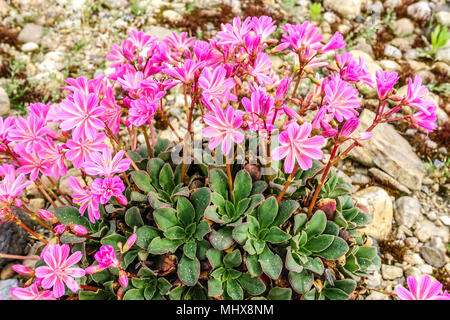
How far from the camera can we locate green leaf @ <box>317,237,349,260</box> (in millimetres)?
A: 2625

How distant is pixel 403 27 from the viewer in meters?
5.56

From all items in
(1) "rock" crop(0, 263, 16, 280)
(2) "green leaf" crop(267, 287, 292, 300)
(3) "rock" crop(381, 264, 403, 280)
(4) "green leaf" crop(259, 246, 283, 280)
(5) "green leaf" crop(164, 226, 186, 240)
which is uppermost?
(5) "green leaf" crop(164, 226, 186, 240)

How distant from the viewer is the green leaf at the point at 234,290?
8.56 feet

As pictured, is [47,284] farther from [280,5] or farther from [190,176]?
[280,5]

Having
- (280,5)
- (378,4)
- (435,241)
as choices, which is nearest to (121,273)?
(435,241)

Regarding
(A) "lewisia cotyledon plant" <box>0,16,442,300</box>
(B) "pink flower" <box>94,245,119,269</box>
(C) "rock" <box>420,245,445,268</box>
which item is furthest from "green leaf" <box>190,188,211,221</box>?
(C) "rock" <box>420,245,445,268</box>

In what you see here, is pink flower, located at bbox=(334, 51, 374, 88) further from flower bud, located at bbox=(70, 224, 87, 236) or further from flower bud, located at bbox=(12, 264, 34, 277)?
flower bud, located at bbox=(12, 264, 34, 277)

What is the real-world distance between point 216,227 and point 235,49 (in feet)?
4.24

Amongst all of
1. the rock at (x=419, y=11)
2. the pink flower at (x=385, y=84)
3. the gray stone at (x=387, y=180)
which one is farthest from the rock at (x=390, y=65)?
the pink flower at (x=385, y=84)

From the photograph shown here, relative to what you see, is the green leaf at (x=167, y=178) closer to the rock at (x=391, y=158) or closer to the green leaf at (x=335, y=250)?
the green leaf at (x=335, y=250)

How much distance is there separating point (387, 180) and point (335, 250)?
68.9 inches

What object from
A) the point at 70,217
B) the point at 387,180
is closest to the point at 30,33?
the point at 70,217

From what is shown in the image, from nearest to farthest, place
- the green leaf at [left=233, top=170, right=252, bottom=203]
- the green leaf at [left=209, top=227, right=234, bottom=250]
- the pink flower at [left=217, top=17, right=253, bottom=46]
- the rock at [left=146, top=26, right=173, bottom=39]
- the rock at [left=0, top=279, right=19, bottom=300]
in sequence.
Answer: the pink flower at [left=217, top=17, right=253, bottom=46], the green leaf at [left=209, top=227, right=234, bottom=250], the green leaf at [left=233, top=170, right=252, bottom=203], the rock at [left=0, top=279, right=19, bottom=300], the rock at [left=146, top=26, right=173, bottom=39]

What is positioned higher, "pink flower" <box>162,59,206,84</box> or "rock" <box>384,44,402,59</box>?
"pink flower" <box>162,59,206,84</box>
